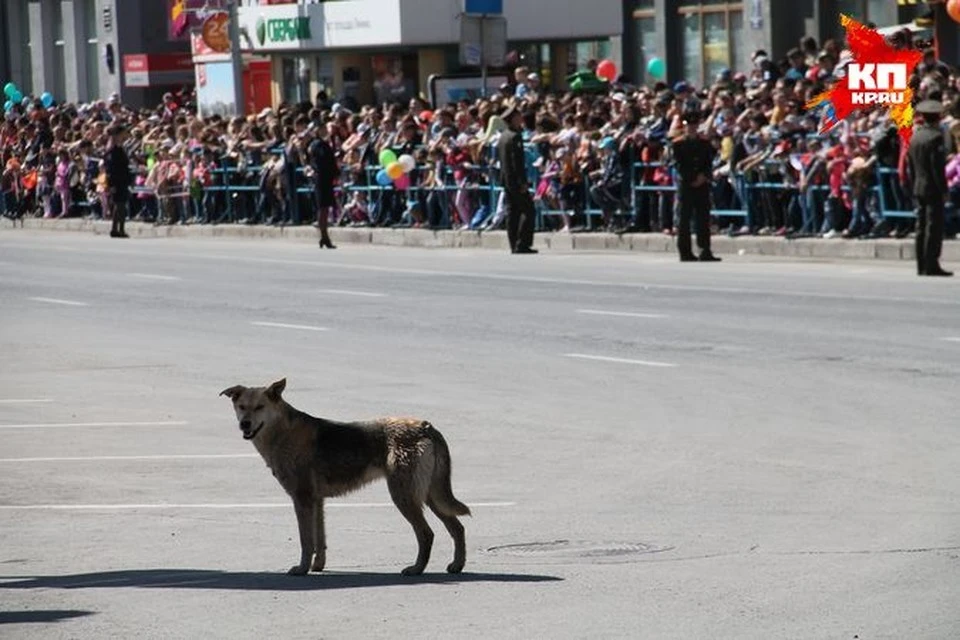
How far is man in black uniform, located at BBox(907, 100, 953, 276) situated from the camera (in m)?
25.6

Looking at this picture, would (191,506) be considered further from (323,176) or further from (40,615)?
(323,176)

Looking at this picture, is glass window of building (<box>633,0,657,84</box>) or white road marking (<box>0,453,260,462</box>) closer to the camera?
white road marking (<box>0,453,260,462</box>)

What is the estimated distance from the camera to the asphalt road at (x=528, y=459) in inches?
367

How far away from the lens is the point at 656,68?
54.9 metres

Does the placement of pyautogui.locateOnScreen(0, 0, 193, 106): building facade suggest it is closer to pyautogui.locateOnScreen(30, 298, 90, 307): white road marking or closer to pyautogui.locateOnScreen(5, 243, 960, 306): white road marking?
pyautogui.locateOnScreen(5, 243, 960, 306): white road marking

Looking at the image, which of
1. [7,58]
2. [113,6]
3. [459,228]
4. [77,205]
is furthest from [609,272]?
[7,58]

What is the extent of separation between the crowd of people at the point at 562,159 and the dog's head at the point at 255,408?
13.4m

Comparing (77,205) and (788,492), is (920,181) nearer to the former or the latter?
(788,492)

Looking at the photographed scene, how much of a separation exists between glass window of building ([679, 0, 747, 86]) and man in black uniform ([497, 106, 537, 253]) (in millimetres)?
23480

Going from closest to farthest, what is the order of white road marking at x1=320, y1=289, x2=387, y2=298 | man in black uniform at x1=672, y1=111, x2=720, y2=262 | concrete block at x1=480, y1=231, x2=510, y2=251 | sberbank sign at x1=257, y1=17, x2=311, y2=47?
white road marking at x1=320, y1=289, x2=387, y2=298 < man in black uniform at x1=672, y1=111, x2=720, y2=262 < concrete block at x1=480, y1=231, x2=510, y2=251 < sberbank sign at x1=257, y1=17, x2=311, y2=47

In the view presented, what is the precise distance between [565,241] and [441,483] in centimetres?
2468

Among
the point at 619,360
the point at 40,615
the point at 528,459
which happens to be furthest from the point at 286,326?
the point at 40,615

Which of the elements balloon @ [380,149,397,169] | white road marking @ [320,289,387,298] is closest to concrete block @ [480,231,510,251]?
balloon @ [380,149,397,169]

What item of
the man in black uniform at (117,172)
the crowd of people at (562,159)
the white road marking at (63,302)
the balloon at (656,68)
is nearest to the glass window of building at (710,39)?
the balloon at (656,68)
